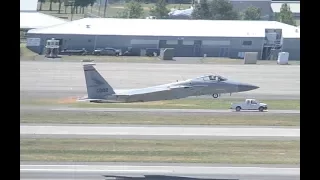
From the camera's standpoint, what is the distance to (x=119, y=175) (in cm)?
454

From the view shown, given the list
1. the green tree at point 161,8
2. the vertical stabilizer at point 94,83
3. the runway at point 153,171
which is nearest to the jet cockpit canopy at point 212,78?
the vertical stabilizer at point 94,83

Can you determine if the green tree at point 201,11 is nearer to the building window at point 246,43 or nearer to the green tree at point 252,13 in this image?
the green tree at point 252,13

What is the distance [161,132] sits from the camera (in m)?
6.70

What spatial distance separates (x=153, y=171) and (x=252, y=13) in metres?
2.75

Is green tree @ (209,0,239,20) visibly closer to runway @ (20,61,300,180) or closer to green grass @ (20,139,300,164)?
runway @ (20,61,300,180)

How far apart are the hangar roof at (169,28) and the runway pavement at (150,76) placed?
70 cm

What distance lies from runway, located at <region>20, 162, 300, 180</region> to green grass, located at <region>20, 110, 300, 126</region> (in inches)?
86.6

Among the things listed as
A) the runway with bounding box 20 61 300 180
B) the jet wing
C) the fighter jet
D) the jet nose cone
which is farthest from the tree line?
the jet nose cone

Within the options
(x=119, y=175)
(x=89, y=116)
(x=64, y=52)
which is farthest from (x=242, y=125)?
(x=119, y=175)

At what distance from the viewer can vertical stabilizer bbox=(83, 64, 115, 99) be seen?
26.8 ft

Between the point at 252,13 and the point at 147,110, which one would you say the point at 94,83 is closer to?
the point at 147,110

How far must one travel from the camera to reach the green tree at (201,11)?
5.48 m

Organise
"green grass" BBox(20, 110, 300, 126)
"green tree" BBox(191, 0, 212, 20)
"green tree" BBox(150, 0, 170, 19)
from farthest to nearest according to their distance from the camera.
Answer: "green grass" BBox(20, 110, 300, 126)
"green tree" BBox(191, 0, 212, 20)
"green tree" BBox(150, 0, 170, 19)
